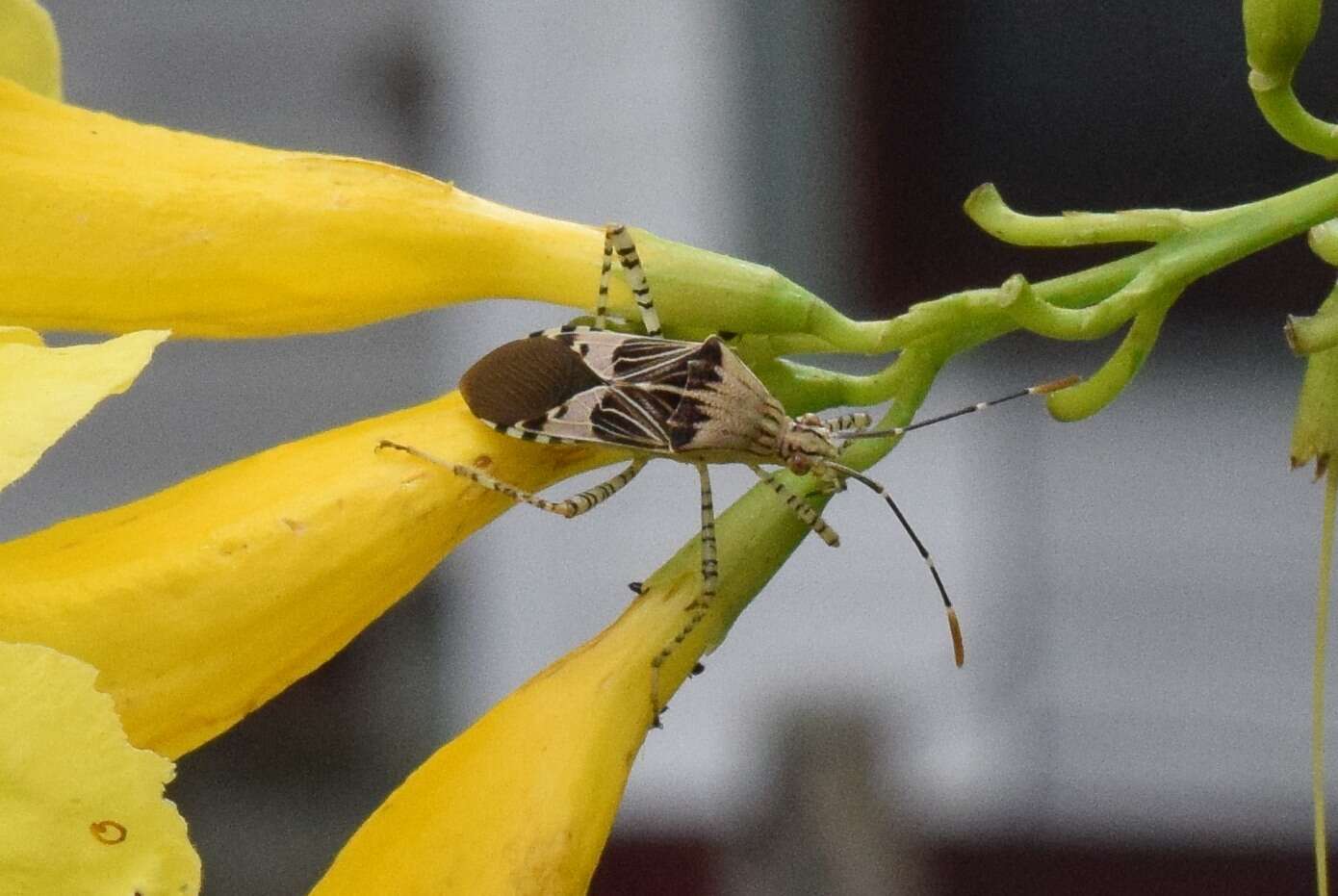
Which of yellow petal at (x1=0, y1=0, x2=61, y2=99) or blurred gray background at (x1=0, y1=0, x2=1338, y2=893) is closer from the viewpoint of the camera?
yellow petal at (x1=0, y1=0, x2=61, y2=99)

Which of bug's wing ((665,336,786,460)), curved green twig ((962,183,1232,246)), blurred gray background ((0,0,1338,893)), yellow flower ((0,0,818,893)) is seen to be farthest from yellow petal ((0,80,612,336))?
blurred gray background ((0,0,1338,893))

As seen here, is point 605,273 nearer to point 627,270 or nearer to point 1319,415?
point 627,270

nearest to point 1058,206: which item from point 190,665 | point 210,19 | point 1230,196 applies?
point 1230,196

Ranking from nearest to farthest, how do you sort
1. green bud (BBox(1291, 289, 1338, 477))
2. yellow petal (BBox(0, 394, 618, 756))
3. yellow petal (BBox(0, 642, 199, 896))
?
yellow petal (BBox(0, 642, 199, 896)) → yellow petal (BBox(0, 394, 618, 756)) → green bud (BBox(1291, 289, 1338, 477))

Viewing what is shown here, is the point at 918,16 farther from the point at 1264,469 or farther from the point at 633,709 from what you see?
the point at 633,709

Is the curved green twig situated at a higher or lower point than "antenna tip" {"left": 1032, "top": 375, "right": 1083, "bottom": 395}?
higher

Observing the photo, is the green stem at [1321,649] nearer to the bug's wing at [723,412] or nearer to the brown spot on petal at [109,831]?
the bug's wing at [723,412]

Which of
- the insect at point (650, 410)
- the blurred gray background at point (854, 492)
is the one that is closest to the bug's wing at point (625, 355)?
the insect at point (650, 410)

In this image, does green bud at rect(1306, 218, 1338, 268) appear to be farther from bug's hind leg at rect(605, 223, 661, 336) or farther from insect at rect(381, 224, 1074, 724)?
bug's hind leg at rect(605, 223, 661, 336)
